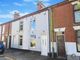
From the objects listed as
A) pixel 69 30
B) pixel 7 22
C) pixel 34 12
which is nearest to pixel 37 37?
pixel 34 12

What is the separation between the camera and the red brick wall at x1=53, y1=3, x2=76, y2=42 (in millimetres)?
16719

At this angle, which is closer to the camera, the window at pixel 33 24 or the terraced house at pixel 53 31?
the terraced house at pixel 53 31

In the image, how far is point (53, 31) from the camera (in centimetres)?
1895

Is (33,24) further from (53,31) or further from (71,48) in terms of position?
(71,48)

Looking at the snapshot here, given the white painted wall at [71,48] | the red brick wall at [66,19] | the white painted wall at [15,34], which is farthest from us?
the white painted wall at [15,34]

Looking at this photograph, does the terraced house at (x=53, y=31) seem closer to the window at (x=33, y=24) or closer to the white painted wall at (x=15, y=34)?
the window at (x=33, y=24)

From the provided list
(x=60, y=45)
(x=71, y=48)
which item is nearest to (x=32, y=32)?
(x=60, y=45)

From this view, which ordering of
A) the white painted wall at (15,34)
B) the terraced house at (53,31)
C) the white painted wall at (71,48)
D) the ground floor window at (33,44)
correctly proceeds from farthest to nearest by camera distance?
1. the white painted wall at (15,34)
2. the ground floor window at (33,44)
3. the terraced house at (53,31)
4. the white painted wall at (71,48)

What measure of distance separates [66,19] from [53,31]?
2.44 metres

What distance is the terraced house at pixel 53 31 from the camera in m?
16.4

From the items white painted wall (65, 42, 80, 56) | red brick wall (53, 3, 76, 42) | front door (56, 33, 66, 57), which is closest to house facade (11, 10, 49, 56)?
front door (56, 33, 66, 57)

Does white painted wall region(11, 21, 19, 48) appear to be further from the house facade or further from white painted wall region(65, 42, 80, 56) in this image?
white painted wall region(65, 42, 80, 56)

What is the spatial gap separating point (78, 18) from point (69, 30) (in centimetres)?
160

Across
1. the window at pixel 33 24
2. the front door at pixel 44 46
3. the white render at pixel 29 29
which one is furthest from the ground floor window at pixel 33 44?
the front door at pixel 44 46
